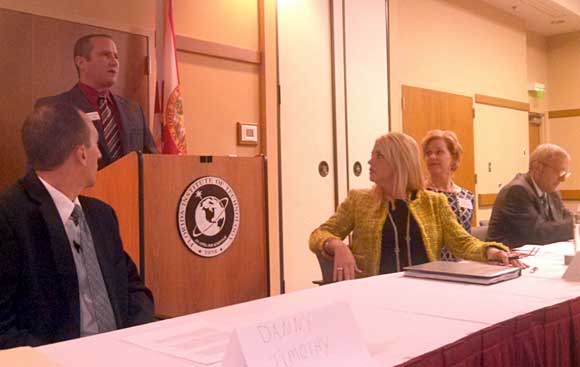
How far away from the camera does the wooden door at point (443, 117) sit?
5852 mm

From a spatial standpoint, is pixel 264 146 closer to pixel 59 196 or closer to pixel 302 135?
pixel 302 135

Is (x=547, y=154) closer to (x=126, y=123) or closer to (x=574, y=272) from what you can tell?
(x=574, y=272)

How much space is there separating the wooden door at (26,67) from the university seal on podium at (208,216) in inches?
36.6

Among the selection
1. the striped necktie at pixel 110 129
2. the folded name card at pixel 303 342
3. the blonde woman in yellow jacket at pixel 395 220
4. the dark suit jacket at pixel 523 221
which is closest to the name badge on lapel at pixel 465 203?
the dark suit jacket at pixel 523 221

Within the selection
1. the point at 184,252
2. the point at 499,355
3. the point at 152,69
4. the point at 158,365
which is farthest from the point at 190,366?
the point at 152,69

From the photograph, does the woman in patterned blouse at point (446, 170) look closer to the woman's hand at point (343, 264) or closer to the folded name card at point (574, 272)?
the woman's hand at point (343, 264)

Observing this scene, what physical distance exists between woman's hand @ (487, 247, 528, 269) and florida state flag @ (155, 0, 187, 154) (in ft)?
6.29

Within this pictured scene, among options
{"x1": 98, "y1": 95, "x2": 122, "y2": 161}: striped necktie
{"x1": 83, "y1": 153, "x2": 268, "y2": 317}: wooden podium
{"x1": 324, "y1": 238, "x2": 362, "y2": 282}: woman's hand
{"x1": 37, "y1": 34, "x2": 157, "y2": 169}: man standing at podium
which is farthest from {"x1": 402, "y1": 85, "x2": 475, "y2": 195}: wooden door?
{"x1": 324, "y1": 238, "x2": 362, "y2": 282}: woman's hand

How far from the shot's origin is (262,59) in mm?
4363

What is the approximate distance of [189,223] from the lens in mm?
2924

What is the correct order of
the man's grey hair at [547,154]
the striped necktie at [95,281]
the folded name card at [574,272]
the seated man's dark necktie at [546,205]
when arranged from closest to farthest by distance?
the striped necktie at [95,281] < the folded name card at [574,272] < the man's grey hair at [547,154] < the seated man's dark necktie at [546,205]

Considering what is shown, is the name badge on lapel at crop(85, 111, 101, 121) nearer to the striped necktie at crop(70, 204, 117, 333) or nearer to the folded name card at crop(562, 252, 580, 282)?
the striped necktie at crop(70, 204, 117, 333)

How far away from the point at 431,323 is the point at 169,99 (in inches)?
98.6

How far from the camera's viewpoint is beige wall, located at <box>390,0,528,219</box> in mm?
5895
